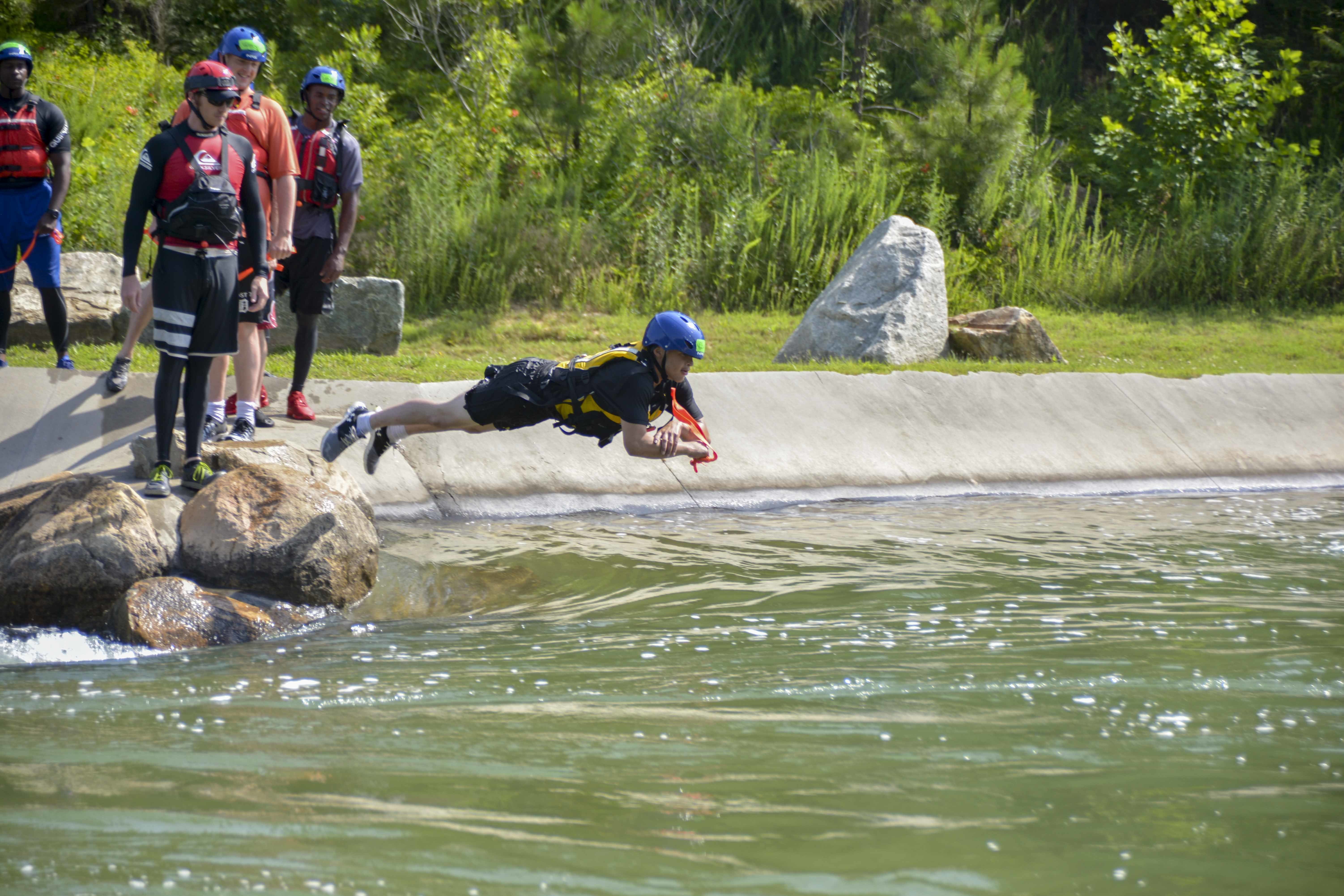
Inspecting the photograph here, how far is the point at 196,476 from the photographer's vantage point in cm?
625

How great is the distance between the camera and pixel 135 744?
388cm

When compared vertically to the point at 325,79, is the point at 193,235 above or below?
below

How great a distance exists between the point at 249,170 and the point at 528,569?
2.50 m

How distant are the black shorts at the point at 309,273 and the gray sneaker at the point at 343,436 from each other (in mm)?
944

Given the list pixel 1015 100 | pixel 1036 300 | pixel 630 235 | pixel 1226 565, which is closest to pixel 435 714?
pixel 1226 565

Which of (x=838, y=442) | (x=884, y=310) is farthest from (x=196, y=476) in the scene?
(x=884, y=310)

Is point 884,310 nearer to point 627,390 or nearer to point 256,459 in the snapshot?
point 627,390

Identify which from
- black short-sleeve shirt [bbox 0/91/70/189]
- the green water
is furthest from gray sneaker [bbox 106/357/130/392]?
the green water

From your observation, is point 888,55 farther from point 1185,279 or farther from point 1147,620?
point 1147,620

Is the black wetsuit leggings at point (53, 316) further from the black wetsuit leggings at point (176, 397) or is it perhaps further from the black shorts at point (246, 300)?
the black wetsuit leggings at point (176, 397)

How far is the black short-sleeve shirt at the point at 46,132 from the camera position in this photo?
7.86 m

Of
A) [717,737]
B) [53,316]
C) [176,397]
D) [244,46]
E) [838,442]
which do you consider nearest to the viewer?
[717,737]

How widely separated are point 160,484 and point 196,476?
7.2 inches

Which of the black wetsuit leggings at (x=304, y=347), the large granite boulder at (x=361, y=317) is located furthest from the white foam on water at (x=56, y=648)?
the large granite boulder at (x=361, y=317)
